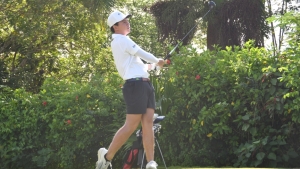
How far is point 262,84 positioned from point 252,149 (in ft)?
2.79

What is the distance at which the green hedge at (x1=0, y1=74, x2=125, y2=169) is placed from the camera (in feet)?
32.0

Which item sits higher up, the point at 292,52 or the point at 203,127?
the point at 292,52

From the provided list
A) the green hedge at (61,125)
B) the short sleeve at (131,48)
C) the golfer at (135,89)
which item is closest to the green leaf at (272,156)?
the green hedge at (61,125)

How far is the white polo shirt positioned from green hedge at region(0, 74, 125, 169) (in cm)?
284

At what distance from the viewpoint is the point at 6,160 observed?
1025cm

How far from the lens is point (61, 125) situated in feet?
32.0

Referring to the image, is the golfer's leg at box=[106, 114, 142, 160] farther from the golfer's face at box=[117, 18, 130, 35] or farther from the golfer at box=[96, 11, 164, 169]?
the golfer's face at box=[117, 18, 130, 35]

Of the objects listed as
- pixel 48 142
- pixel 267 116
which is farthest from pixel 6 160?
pixel 267 116

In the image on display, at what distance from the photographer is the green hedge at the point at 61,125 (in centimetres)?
975

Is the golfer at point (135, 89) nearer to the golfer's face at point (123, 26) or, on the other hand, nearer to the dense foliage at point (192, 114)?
the golfer's face at point (123, 26)

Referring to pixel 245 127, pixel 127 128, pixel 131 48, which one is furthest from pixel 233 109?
pixel 131 48

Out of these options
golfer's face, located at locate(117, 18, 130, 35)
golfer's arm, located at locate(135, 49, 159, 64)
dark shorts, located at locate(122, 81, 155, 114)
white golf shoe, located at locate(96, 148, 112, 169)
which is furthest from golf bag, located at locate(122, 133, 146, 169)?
golfer's face, located at locate(117, 18, 130, 35)

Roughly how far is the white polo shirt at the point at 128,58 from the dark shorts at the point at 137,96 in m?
0.09

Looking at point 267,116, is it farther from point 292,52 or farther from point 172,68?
point 172,68
